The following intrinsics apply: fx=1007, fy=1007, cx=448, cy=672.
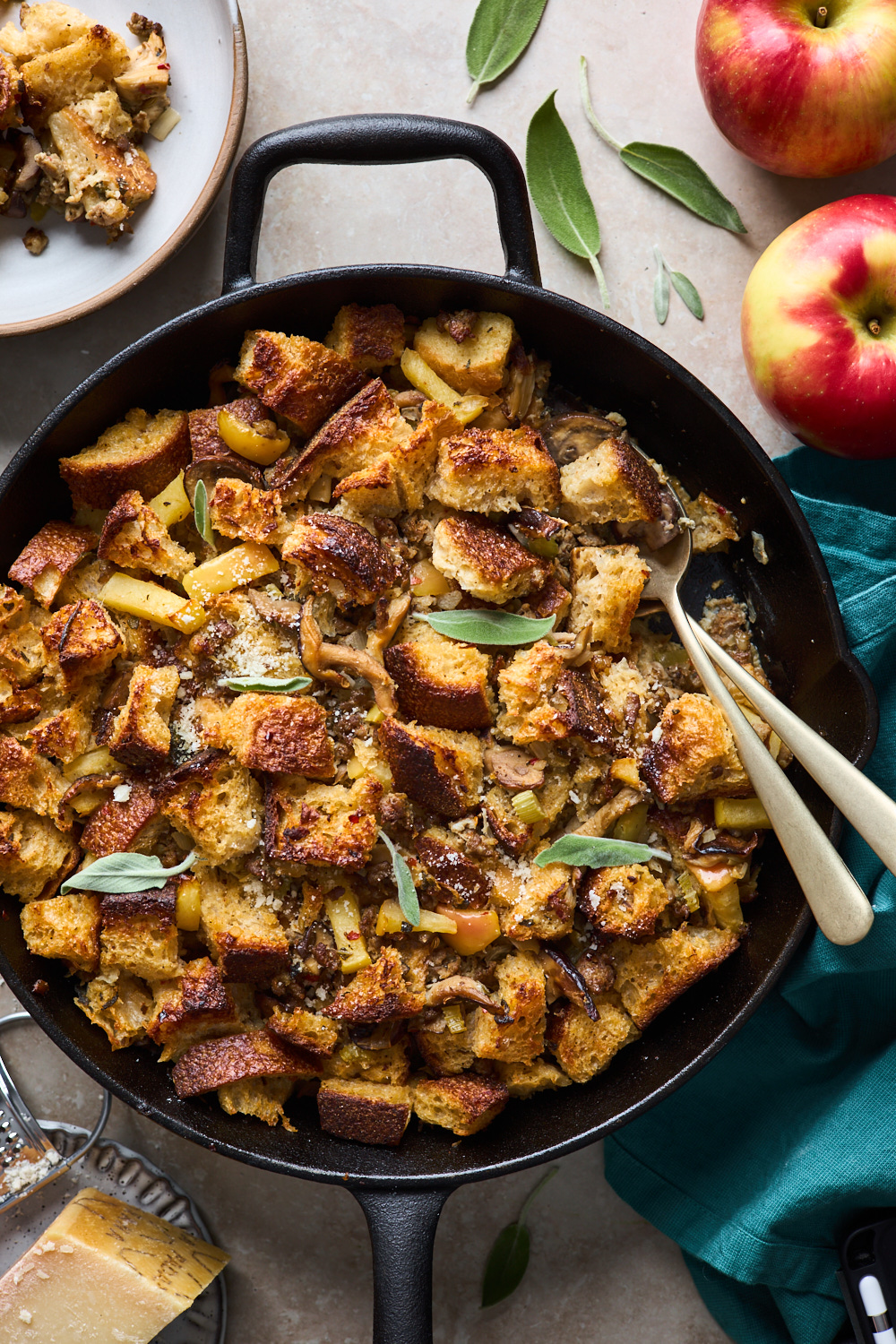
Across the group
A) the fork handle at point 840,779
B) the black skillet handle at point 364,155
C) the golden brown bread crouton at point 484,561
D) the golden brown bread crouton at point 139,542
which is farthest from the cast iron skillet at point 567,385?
the golden brown bread crouton at point 484,561

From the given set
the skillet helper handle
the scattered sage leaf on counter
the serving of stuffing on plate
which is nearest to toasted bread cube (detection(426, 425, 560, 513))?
the serving of stuffing on plate

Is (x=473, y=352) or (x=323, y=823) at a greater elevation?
(x=473, y=352)

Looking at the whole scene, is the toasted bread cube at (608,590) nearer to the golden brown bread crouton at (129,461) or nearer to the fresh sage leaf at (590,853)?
the fresh sage leaf at (590,853)

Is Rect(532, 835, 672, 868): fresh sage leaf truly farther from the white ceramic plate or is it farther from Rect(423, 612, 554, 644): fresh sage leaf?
the white ceramic plate

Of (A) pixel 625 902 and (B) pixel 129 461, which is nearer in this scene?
(A) pixel 625 902

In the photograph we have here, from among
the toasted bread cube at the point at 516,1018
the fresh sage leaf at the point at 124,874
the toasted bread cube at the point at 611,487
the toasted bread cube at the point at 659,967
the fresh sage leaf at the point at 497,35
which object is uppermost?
the fresh sage leaf at the point at 497,35

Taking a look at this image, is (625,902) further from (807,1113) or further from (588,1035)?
(807,1113)

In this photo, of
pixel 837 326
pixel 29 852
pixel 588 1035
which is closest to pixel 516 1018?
pixel 588 1035
